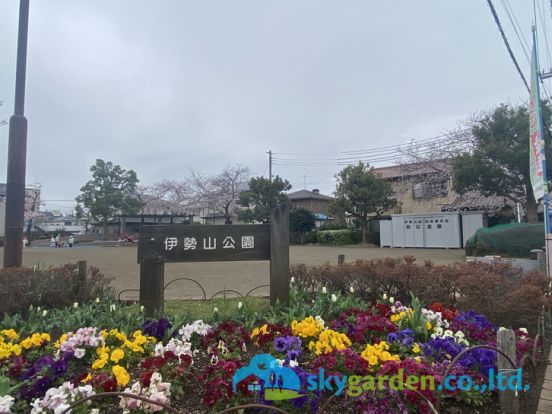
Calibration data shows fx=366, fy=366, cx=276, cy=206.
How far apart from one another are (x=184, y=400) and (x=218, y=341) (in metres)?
0.74

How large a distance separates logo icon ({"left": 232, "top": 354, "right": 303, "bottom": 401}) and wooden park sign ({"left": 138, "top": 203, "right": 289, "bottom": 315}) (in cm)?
226

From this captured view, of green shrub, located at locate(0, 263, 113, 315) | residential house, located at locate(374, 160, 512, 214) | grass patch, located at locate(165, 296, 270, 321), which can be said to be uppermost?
residential house, located at locate(374, 160, 512, 214)

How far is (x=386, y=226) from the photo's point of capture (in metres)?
26.2

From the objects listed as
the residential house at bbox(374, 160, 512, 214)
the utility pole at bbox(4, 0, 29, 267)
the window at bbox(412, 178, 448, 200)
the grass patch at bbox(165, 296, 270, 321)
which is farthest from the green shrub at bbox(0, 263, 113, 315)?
the window at bbox(412, 178, 448, 200)

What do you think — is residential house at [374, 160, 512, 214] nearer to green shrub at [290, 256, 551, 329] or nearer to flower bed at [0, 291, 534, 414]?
green shrub at [290, 256, 551, 329]

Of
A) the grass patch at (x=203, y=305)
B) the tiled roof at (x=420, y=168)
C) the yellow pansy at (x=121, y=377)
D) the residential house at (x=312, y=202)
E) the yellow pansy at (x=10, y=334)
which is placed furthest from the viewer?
the residential house at (x=312, y=202)

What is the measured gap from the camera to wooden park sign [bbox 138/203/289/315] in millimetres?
4680

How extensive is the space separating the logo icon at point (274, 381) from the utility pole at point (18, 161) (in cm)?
429

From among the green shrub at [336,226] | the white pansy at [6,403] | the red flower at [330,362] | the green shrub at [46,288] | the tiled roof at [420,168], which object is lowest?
the white pansy at [6,403]

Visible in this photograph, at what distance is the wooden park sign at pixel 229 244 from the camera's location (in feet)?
15.4

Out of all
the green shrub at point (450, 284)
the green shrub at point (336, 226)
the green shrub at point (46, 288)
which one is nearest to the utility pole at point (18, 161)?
the green shrub at point (46, 288)

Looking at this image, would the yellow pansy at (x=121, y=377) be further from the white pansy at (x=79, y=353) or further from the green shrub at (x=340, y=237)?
the green shrub at (x=340, y=237)

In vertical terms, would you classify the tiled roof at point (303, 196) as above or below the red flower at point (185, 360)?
above

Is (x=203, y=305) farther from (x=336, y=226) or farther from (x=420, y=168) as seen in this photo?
(x=336, y=226)
